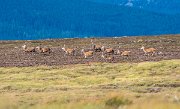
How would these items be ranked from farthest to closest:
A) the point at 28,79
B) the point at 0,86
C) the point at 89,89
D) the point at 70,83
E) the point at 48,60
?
1. the point at 48,60
2. the point at 28,79
3. the point at 70,83
4. the point at 0,86
5. the point at 89,89

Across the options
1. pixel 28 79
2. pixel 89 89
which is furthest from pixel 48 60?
pixel 89 89

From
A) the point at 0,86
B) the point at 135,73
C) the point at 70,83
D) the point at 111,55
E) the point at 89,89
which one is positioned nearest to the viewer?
the point at 89,89

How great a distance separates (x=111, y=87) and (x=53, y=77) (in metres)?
8.70

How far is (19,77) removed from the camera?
142 ft

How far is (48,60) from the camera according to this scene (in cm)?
6012

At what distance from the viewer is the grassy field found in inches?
1150

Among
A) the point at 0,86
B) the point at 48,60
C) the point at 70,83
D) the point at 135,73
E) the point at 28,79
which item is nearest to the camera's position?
the point at 0,86

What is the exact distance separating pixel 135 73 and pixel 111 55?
20037 mm

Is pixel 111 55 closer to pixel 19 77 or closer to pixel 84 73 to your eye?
pixel 84 73

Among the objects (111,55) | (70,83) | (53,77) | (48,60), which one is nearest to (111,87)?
(70,83)

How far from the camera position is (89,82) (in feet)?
132

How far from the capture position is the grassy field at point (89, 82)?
29.2 meters

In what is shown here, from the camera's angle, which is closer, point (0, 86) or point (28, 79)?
point (0, 86)

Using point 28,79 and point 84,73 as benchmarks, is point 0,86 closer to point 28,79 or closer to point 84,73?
point 28,79
